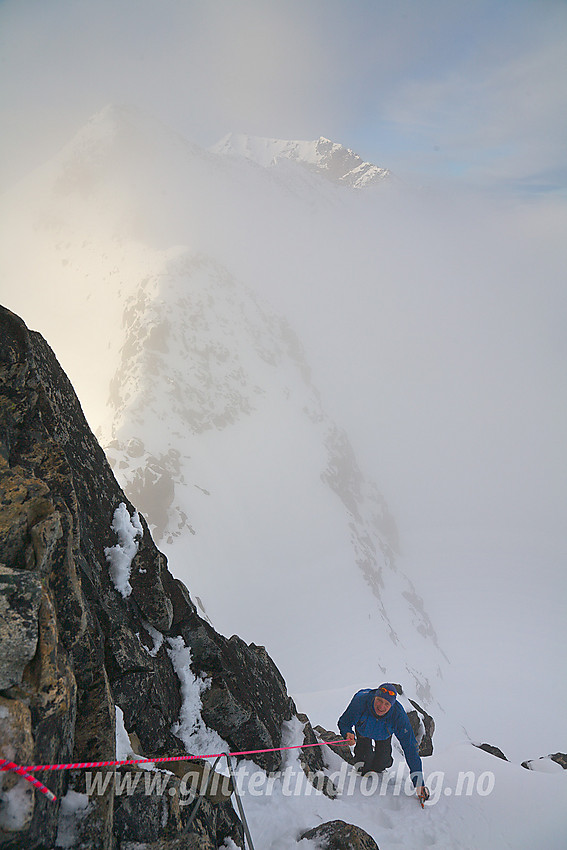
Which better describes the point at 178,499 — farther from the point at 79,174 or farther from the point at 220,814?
the point at 79,174

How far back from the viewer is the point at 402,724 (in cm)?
761

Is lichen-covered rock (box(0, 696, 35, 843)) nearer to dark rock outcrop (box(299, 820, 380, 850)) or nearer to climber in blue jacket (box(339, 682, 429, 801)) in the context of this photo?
dark rock outcrop (box(299, 820, 380, 850))

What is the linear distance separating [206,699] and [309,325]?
157298mm

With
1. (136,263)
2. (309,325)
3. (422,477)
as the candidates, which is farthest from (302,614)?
(309,325)

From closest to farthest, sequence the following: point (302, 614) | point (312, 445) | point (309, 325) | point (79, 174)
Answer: point (302, 614), point (312, 445), point (309, 325), point (79, 174)

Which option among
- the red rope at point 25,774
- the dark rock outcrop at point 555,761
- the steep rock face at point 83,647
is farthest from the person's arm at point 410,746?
the dark rock outcrop at point 555,761

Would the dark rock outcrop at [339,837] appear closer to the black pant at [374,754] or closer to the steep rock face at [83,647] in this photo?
the steep rock face at [83,647]

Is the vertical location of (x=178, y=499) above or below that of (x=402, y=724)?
above

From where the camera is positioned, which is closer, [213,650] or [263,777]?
[263,777]

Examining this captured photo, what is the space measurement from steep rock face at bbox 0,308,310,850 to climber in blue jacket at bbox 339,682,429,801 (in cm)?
162

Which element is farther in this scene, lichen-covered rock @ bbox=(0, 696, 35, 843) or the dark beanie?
the dark beanie

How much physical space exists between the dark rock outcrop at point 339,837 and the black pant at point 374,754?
2574 millimetres

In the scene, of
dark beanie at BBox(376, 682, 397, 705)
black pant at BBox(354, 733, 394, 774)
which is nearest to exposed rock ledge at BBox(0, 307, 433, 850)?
black pant at BBox(354, 733, 394, 774)

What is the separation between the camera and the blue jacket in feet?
24.8
